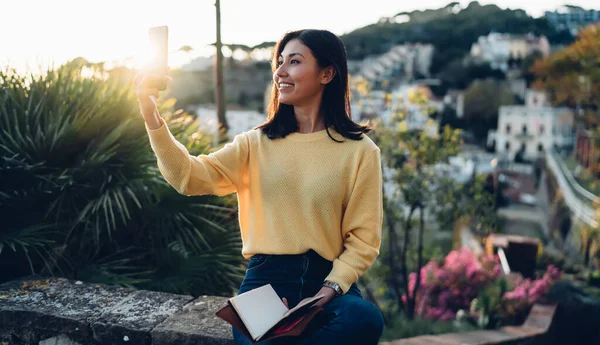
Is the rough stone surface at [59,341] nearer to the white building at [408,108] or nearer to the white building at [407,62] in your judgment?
the white building at [408,108]

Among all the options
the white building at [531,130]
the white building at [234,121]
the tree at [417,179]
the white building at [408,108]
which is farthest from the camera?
the white building at [531,130]

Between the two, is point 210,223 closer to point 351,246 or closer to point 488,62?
point 351,246

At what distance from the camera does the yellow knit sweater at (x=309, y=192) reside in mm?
2123

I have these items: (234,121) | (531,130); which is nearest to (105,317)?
(234,121)

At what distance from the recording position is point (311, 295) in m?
2.13

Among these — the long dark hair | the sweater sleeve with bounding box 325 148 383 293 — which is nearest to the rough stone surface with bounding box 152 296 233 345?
the sweater sleeve with bounding box 325 148 383 293

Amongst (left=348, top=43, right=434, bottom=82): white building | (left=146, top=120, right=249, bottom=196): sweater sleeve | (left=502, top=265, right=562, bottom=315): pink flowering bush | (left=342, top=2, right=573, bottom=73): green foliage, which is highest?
(left=342, top=2, right=573, bottom=73): green foliage

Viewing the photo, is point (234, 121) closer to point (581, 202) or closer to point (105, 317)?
point (581, 202)

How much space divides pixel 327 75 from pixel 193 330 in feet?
3.54

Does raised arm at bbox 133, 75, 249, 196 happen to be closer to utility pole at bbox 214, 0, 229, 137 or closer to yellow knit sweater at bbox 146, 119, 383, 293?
yellow knit sweater at bbox 146, 119, 383, 293

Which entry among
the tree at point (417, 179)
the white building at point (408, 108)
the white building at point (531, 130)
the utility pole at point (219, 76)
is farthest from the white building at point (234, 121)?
the white building at point (531, 130)

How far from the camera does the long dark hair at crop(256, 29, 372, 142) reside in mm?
2238

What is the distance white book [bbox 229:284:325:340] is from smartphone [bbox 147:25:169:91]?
0.73 meters

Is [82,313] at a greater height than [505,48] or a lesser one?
lesser
